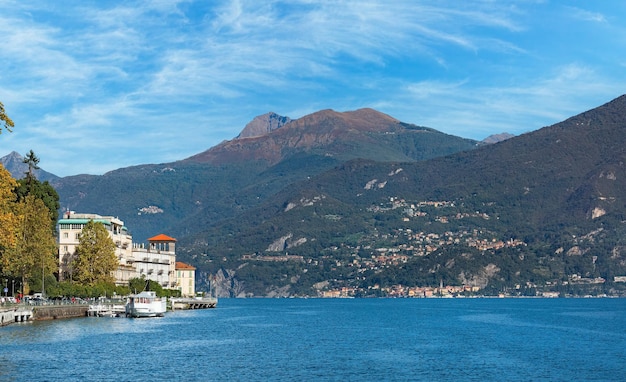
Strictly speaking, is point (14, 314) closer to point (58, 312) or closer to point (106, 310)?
point (58, 312)

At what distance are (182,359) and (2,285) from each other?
67693 millimetres

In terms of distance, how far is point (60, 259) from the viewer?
200 metres

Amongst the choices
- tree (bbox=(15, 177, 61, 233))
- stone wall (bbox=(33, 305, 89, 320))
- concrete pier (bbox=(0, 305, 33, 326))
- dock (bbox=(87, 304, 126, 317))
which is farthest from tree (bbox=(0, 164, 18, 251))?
tree (bbox=(15, 177, 61, 233))

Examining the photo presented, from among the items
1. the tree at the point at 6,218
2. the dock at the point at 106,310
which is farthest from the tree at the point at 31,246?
the tree at the point at 6,218

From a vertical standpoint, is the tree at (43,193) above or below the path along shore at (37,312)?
above

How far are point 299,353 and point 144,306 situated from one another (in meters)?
68.0

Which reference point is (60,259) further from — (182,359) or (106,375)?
(106,375)

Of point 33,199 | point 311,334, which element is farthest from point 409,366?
point 33,199

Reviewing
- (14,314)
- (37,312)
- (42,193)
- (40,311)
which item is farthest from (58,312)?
(42,193)

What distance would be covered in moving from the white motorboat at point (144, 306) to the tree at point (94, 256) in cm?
1438

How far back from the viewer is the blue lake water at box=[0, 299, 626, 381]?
274 feet

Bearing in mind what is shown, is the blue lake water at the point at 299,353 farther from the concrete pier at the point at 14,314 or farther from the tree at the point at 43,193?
the tree at the point at 43,193

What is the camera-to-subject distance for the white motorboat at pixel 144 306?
166m

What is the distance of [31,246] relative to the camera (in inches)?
5694
